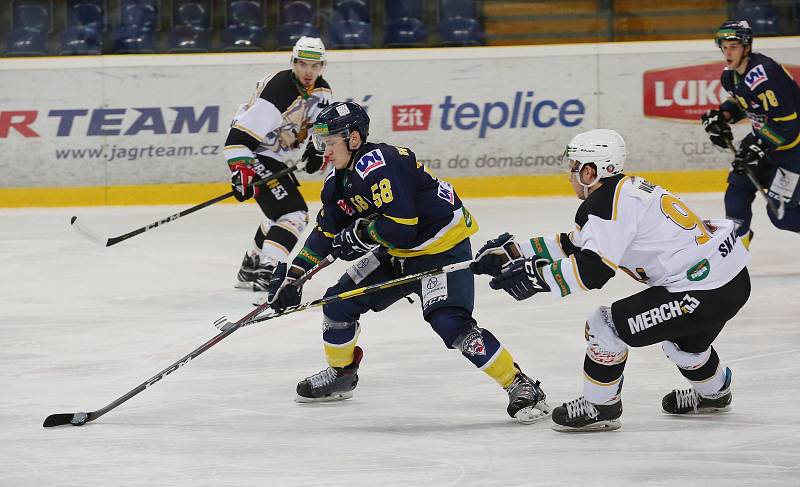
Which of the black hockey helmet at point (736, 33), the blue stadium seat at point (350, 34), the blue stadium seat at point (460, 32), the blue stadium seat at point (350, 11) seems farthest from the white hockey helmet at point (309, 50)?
the blue stadium seat at point (350, 11)

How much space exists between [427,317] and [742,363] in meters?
1.30

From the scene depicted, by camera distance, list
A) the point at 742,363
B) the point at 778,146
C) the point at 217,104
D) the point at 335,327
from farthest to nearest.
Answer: the point at 217,104 → the point at 778,146 → the point at 742,363 → the point at 335,327

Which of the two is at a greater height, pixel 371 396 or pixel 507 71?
pixel 507 71

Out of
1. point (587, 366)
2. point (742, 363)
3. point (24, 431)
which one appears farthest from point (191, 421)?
point (742, 363)

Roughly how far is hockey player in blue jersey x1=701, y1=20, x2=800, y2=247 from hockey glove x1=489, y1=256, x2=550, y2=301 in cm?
277

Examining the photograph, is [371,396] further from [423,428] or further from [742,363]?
[742,363]

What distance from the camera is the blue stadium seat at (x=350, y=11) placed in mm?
9625

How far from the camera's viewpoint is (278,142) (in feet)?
19.9

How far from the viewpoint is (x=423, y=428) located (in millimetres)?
3566

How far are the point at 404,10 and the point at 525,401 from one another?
6.55 m

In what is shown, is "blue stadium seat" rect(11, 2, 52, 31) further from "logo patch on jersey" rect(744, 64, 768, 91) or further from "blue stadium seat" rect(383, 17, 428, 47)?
"logo patch on jersey" rect(744, 64, 768, 91)

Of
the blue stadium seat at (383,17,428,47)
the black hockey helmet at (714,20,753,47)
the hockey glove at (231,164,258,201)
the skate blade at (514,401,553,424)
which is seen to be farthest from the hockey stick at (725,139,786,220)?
the blue stadium seat at (383,17,428,47)

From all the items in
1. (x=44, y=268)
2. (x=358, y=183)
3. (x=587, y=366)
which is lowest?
(x=44, y=268)

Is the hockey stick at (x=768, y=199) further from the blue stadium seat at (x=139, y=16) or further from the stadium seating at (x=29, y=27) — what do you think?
the stadium seating at (x=29, y=27)
